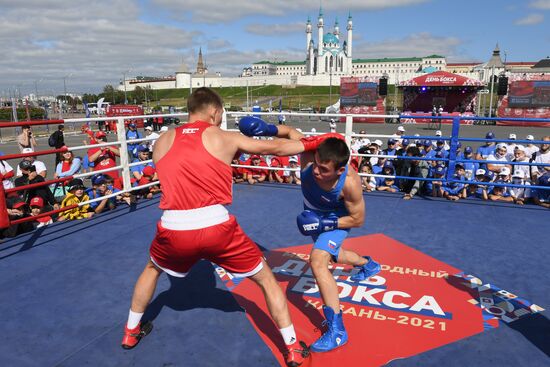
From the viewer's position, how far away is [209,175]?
2.30 m

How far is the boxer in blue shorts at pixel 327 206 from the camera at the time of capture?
246cm

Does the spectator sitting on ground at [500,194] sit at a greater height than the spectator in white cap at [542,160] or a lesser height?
lesser

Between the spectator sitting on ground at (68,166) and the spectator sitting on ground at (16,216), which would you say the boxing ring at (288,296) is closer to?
the spectator sitting on ground at (16,216)

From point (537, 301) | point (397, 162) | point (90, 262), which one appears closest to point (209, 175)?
point (90, 262)

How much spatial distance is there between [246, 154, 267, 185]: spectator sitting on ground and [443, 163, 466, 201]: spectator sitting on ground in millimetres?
3287

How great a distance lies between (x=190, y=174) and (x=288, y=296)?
1.56m

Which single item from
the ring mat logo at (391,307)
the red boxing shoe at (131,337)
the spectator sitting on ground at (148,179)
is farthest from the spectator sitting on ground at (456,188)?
the red boxing shoe at (131,337)

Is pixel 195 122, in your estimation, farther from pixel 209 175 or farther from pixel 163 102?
pixel 163 102

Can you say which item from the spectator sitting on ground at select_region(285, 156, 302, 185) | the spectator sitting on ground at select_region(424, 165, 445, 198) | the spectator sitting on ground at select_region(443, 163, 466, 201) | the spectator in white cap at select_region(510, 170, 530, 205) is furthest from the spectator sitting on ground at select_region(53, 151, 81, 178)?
the spectator in white cap at select_region(510, 170, 530, 205)

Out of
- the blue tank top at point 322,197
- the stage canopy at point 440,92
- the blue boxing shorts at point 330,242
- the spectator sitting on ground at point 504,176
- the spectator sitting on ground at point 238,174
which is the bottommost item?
the spectator sitting on ground at point 238,174

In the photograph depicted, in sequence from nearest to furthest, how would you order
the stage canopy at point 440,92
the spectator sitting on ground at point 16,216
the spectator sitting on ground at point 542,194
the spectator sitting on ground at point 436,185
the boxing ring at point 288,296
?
the boxing ring at point 288,296 < the spectator sitting on ground at point 16,216 < the spectator sitting on ground at point 542,194 < the spectator sitting on ground at point 436,185 < the stage canopy at point 440,92

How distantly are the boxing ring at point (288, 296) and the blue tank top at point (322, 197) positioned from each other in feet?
2.60

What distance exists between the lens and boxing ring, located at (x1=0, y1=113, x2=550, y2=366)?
2600 millimetres

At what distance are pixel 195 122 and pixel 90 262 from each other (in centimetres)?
236
